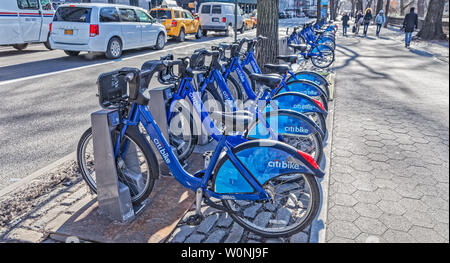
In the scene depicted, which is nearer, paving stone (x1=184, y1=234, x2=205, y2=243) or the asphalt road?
paving stone (x1=184, y1=234, x2=205, y2=243)

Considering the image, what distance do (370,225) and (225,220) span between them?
4.08ft

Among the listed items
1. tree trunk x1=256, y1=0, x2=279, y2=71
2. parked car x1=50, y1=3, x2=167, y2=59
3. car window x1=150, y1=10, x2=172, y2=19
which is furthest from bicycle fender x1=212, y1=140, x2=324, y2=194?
car window x1=150, y1=10, x2=172, y2=19

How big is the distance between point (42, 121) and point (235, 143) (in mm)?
4287

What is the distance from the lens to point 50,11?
1364cm

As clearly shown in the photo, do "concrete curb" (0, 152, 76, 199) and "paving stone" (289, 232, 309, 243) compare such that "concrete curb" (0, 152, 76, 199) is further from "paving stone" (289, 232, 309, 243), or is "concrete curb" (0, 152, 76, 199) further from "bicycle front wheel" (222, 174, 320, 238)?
"paving stone" (289, 232, 309, 243)

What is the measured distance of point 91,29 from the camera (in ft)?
37.4

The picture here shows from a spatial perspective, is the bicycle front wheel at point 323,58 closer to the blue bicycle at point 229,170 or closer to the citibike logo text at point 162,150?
the blue bicycle at point 229,170

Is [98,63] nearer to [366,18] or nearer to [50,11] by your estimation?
[50,11]

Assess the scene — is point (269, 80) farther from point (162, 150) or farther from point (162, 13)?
point (162, 13)

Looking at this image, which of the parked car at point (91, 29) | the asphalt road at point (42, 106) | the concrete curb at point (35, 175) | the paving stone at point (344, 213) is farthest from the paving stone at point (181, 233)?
the parked car at point (91, 29)

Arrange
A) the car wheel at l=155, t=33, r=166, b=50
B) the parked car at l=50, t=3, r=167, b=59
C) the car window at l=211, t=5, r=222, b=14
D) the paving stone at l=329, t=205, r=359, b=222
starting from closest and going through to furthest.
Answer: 1. the paving stone at l=329, t=205, r=359, b=222
2. the parked car at l=50, t=3, r=167, b=59
3. the car wheel at l=155, t=33, r=166, b=50
4. the car window at l=211, t=5, r=222, b=14

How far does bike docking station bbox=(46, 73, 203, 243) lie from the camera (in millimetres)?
2830

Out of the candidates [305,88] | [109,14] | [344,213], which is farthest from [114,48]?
[344,213]

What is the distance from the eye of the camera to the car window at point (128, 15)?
12773mm
